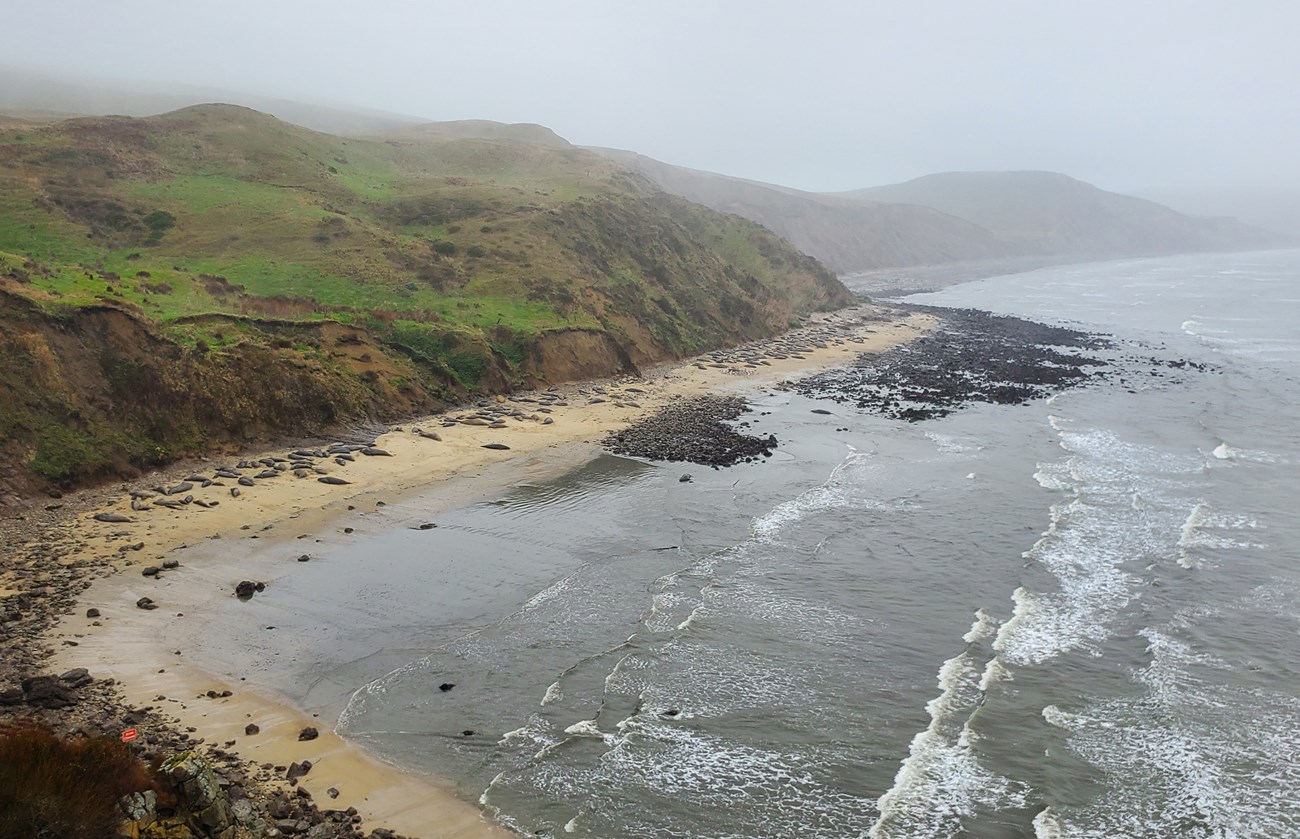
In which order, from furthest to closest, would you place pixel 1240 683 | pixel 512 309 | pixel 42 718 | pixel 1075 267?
pixel 1075 267
pixel 512 309
pixel 1240 683
pixel 42 718

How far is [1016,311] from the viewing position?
97125 millimetres

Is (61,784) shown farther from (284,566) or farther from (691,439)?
(691,439)

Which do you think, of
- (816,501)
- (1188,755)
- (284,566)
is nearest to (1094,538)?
(816,501)

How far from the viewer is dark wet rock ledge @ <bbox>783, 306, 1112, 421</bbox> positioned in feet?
156

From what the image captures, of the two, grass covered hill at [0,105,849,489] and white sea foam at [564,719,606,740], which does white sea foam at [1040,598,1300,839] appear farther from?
grass covered hill at [0,105,849,489]

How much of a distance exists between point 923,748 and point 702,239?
243 ft

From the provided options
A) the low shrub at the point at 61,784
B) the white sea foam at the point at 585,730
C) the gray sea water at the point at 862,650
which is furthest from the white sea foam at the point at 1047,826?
the low shrub at the point at 61,784

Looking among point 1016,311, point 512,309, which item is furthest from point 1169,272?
point 512,309

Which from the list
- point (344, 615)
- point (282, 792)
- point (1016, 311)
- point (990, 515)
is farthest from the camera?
point (1016, 311)

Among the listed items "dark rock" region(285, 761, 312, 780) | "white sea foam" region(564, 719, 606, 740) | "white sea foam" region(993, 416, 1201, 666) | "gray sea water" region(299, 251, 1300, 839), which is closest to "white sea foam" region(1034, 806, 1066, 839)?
"gray sea water" region(299, 251, 1300, 839)

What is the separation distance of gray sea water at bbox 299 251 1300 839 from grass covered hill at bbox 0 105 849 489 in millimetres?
10911

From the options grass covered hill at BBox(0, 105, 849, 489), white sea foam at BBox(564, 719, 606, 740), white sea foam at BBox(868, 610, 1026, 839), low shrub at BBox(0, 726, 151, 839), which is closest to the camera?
low shrub at BBox(0, 726, 151, 839)

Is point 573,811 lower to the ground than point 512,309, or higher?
lower

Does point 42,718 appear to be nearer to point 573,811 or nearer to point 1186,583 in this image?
point 573,811
